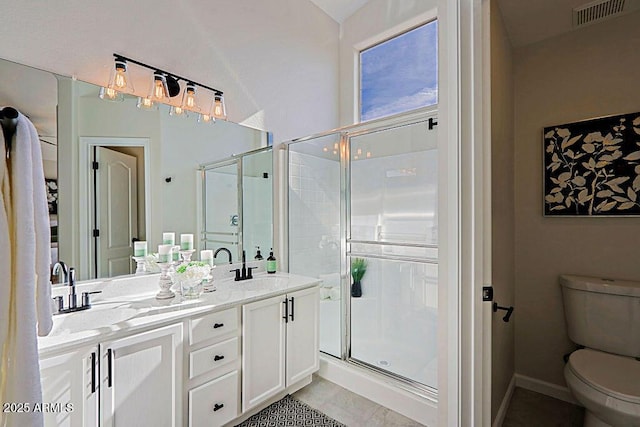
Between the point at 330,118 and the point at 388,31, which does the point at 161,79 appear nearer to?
the point at 330,118

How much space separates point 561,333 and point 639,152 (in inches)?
48.5

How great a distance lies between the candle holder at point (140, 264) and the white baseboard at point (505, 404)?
7.04 feet

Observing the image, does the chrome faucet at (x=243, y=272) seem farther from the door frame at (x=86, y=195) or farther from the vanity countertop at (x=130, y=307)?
the door frame at (x=86, y=195)

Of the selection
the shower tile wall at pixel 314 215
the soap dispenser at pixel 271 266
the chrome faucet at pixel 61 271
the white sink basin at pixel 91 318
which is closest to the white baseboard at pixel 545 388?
the shower tile wall at pixel 314 215

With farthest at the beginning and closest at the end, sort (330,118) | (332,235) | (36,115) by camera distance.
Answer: (330,118)
(332,235)
(36,115)

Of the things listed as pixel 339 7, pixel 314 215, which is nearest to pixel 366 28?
pixel 339 7

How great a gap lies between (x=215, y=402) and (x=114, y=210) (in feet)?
3.89

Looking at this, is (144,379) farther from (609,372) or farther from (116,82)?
(609,372)

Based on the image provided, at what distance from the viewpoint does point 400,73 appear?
115 inches

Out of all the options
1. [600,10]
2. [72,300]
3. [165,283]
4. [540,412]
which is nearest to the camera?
[72,300]

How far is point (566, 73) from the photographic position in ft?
6.84

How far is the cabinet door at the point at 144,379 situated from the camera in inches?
50.1

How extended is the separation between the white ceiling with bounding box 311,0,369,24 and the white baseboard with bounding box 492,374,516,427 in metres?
3.48

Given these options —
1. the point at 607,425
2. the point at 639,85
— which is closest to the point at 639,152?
the point at 639,85
